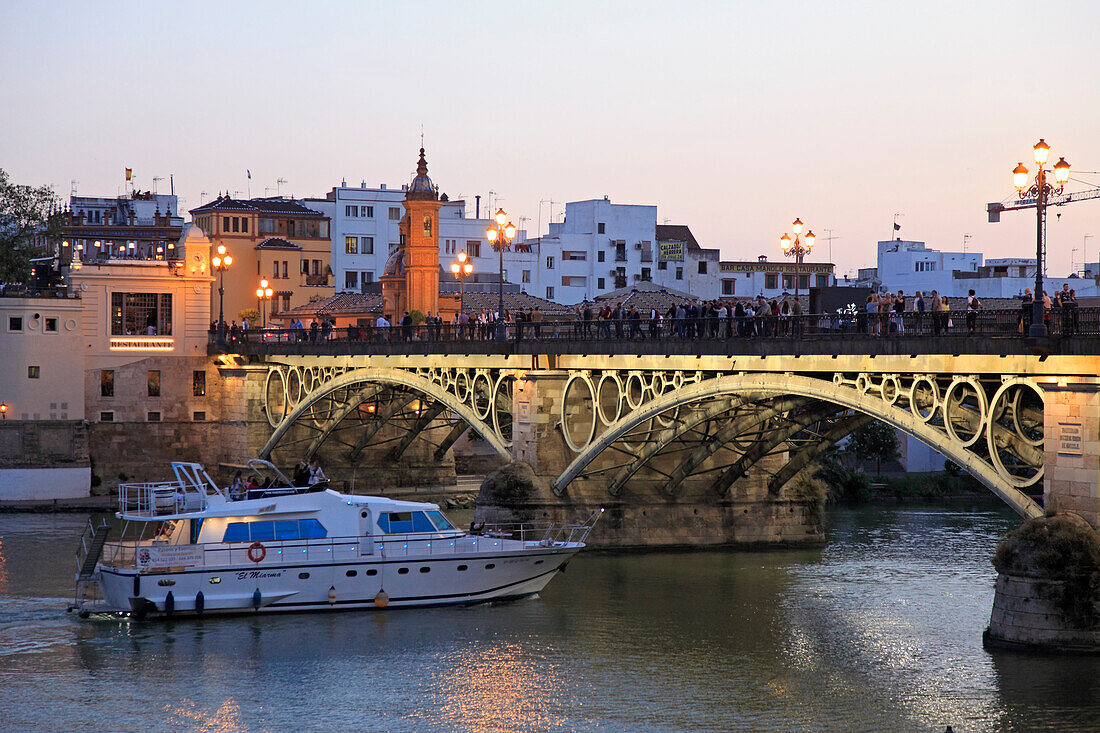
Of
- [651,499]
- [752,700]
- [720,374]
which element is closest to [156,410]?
[651,499]

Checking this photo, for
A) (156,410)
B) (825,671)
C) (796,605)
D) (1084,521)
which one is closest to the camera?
(1084,521)

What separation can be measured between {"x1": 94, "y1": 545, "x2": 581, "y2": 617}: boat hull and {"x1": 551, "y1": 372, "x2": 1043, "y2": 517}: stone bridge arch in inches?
181

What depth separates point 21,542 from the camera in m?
44.8

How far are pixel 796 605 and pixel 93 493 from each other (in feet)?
112

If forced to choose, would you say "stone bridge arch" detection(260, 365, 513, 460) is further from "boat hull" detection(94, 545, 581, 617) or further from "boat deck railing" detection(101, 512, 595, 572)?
"boat hull" detection(94, 545, 581, 617)

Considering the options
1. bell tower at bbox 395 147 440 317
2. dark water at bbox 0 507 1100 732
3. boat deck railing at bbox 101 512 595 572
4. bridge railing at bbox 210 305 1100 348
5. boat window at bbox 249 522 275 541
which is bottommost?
dark water at bbox 0 507 1100 732

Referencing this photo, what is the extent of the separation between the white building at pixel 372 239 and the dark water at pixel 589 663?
60.9 metres

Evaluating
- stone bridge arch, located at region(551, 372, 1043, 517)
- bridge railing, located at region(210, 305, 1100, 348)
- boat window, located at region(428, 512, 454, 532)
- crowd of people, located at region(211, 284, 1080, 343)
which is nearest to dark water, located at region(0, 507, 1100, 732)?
boat window, located at region(428, 512, 454, 532)

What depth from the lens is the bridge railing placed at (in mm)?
25984

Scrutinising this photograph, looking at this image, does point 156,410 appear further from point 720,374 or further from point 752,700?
point 752,700

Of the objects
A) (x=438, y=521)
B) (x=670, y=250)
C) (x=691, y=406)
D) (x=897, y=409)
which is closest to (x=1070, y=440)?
(x=897, y=409)

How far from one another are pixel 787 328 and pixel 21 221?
57152 mm

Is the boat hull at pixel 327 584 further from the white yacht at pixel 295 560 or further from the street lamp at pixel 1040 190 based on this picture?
the street lamp at pixel 1040 190

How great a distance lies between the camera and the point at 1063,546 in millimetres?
24781
